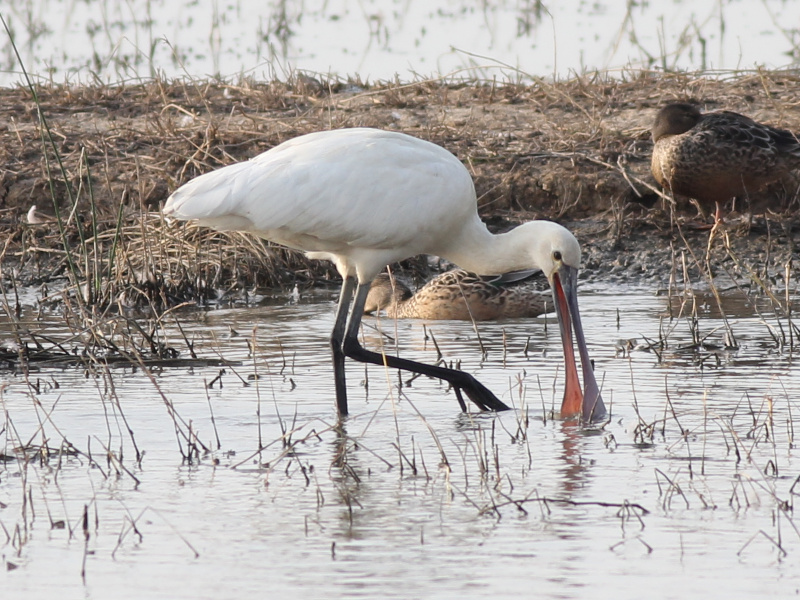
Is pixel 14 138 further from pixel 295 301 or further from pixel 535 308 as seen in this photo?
pixel 535 308

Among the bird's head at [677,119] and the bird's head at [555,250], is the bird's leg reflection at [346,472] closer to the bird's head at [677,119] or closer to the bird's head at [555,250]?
the bird's head at [555,250]

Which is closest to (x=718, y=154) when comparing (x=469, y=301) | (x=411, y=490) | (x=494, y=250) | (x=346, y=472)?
(x=469, y=301)

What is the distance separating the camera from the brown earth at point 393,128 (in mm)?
9680

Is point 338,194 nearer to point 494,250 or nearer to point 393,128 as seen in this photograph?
point 494,250

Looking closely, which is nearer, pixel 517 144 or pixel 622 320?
pixel 622 320

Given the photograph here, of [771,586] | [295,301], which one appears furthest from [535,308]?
[771,586]

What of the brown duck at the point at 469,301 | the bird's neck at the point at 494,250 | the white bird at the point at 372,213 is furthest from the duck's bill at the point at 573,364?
the brown duck at the point at 469,301

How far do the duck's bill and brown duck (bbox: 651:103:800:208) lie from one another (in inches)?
127

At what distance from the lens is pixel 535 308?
8906 mm

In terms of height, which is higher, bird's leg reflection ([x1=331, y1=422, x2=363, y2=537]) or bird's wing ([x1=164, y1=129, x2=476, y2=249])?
bird's wing ([x1=164, y1=129, x2=476, y2=249])

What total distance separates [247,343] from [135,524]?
330cm

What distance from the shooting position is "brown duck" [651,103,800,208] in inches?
381

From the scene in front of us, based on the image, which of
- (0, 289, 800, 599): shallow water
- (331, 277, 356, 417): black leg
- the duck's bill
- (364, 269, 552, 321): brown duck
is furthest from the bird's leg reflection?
(364, 269, 552, 321): brown duck

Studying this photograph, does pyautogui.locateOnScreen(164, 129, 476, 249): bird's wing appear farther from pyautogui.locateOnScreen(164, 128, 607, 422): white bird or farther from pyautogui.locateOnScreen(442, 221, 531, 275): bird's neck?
pyautogui.locateOnScreen(442, 221, 531, 275): bird's neck
